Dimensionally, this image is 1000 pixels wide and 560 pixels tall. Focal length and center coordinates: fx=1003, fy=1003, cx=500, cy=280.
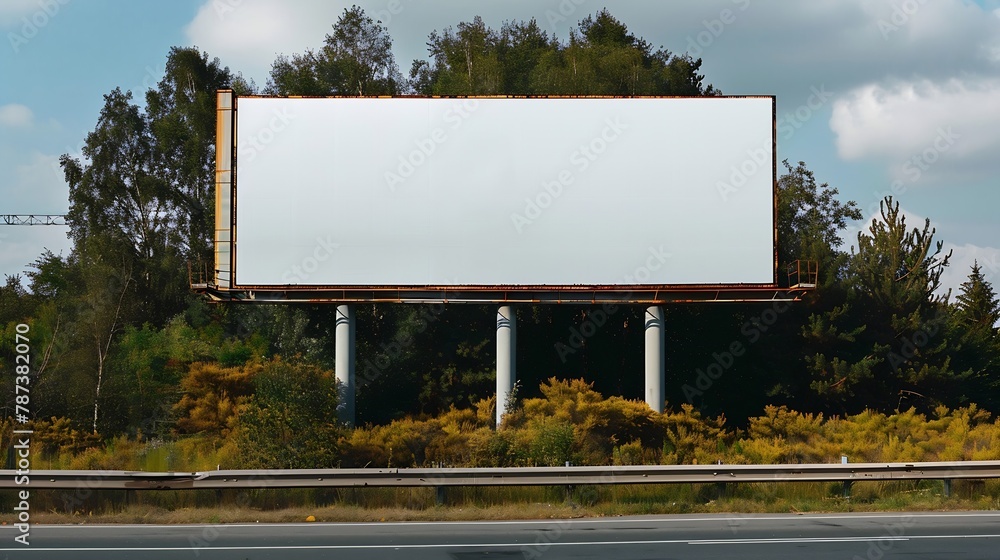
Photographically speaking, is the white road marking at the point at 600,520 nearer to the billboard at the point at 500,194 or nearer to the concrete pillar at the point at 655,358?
the concrete pillar at the point at 655,358

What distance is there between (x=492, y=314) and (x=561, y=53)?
16.0m

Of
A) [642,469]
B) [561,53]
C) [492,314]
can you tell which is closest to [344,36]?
[561,53]

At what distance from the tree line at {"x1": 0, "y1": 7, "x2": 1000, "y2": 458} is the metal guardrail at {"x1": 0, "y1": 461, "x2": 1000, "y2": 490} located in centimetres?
477

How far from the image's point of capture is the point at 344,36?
48.9m

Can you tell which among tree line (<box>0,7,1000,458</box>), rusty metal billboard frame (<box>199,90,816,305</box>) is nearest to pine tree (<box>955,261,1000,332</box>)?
tree line (<box>0,7,1000,458</box>)

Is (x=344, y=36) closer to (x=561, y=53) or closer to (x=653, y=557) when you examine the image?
(x=561, y=53)

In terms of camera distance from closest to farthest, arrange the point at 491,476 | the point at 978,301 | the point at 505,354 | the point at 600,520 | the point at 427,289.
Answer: the point at 600,520
the point at 491,476
the point at 427,289
the point at 505,354
the point at 978,301

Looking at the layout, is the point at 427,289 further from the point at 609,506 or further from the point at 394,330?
the point at 609,506

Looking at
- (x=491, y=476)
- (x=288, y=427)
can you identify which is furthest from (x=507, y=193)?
(x=491, y=476)

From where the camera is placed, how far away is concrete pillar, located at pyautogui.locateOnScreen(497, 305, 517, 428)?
92.5ft

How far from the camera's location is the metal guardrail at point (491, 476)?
50.6 feet

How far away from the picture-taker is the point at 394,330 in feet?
114

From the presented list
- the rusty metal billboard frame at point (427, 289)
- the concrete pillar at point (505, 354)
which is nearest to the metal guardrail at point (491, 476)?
the concrete pillar at point (505, 354)

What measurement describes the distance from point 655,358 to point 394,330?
10030 millimetres
